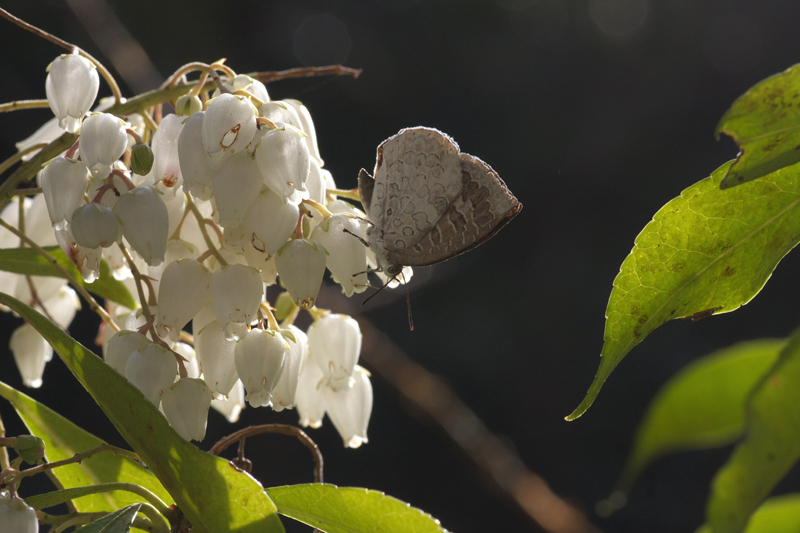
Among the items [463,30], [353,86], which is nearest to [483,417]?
[353,86]

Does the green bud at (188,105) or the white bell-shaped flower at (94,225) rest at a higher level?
the green bud at (188,105)

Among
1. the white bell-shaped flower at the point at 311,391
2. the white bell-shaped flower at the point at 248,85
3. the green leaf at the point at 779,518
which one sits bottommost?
the green leaf at the point at 779,518

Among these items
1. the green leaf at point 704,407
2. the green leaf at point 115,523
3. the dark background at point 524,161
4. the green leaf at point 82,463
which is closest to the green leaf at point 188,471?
the green leaf at point 115,523

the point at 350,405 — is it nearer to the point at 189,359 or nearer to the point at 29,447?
the point at 189,359

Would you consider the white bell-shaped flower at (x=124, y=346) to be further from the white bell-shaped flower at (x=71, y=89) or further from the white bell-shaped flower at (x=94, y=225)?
the white bell-shaped flower at (x=71, y=89)

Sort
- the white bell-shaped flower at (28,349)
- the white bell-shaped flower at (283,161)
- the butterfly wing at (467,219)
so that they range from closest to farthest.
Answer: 1. the white bell-shaped flower at (283,161)
2. the butterfly wing at (467,219)
3. the white bell-shaped flower at (28,349)

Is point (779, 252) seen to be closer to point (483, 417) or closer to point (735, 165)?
point (735, 165)
